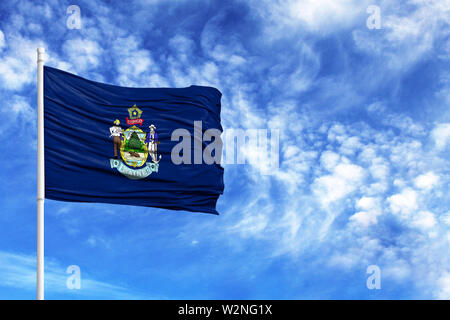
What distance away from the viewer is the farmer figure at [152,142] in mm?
15539

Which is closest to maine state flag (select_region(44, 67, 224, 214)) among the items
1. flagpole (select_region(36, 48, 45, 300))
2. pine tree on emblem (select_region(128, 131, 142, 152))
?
pine tree on emblem (select_region(128, 131, 142, 152))

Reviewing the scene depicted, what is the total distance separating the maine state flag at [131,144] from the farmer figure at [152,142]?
3 cm

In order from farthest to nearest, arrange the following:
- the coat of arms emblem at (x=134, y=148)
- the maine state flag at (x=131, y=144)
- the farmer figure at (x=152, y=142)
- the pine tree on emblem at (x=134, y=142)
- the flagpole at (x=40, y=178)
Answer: the farmer figure at (x=152, y=142) → the pine tree on emblem at (x=134, y=142) → the coat of arms emblem at (x=134, y=148) → the maine state flag at (x=131, y=144) → the flagpole at (x=40, y=178)

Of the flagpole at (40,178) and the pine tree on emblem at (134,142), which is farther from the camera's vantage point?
the pine tree on emblem at (134,142)

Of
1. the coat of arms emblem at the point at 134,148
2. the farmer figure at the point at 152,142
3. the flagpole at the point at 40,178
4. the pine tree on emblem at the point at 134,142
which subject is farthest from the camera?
the farmer figure at the point at 152,142

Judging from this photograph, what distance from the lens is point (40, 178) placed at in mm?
13188

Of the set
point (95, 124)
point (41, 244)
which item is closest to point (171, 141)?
point (95, 124)

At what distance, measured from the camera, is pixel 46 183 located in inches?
538

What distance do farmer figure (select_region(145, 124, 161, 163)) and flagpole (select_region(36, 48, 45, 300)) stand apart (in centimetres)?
311

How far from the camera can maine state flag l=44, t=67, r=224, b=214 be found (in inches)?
554

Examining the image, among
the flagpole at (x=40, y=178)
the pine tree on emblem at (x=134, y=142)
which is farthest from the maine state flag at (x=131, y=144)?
the flagpole at (x=40, y=178)

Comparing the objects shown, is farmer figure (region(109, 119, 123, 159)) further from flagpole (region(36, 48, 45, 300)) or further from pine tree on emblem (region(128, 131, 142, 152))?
flagpole (region(36, 48, 45, 300))

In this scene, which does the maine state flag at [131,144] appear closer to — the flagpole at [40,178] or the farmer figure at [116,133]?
the farmer figure at [116,133]
